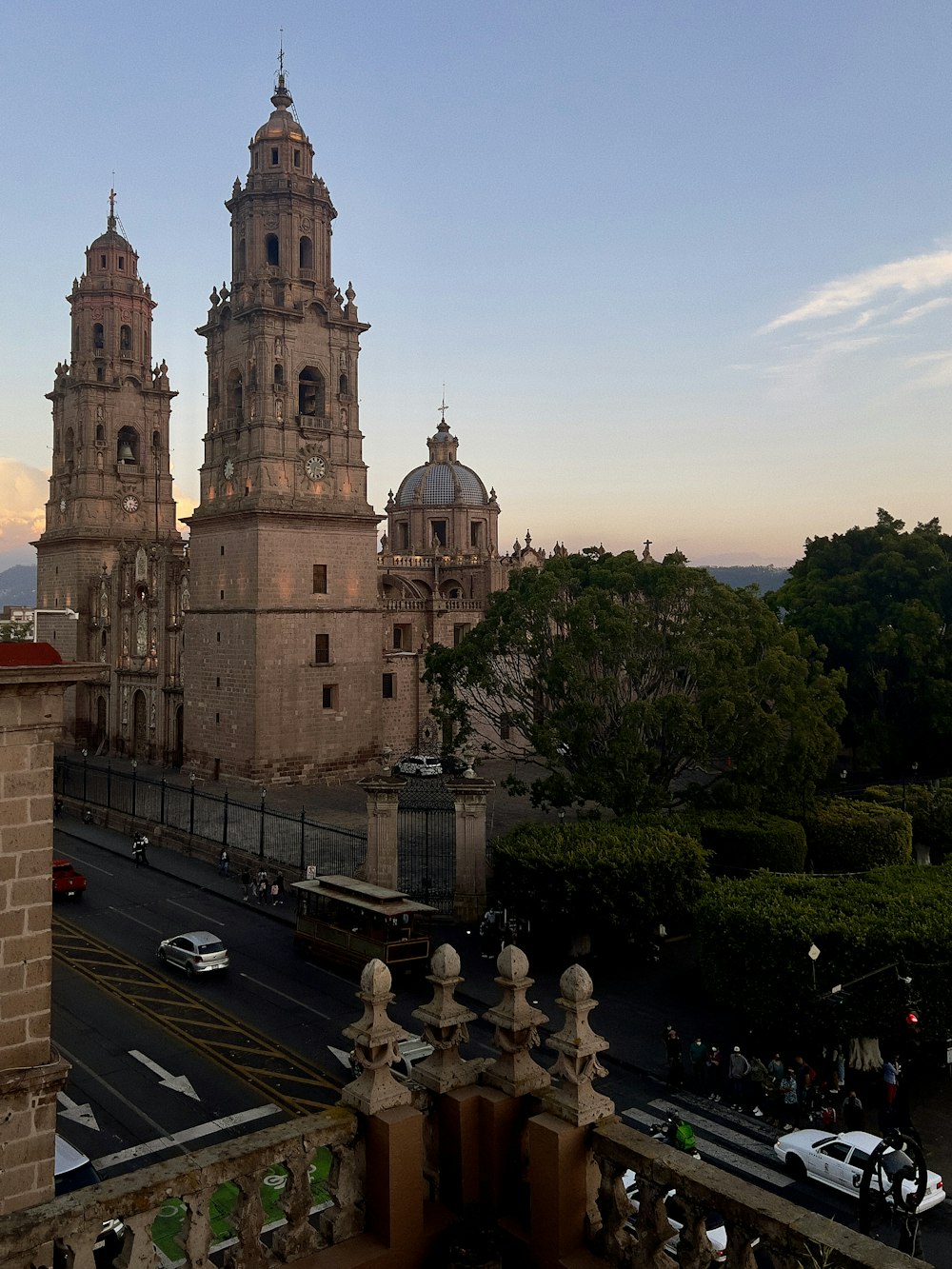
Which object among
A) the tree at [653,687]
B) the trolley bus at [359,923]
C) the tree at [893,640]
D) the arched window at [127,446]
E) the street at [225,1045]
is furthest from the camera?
the arched window at [127,446]

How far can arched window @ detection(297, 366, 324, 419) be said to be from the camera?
48.8 meters

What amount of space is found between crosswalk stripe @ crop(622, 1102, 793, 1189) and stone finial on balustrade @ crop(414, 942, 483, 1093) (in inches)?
408

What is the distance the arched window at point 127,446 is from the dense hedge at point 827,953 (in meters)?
50.3

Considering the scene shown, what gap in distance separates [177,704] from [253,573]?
1044cm

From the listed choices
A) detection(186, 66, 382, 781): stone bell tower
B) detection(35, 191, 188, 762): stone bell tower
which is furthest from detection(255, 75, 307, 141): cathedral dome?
detection(35, 191, 188, 762): stone bell tower

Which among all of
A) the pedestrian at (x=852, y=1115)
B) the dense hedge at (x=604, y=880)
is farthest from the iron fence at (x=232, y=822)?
the pedestrian at (x=852, y=1115)

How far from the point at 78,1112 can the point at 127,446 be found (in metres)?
50.8

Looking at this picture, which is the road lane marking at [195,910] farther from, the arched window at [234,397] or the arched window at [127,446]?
the arched window at [127,446]

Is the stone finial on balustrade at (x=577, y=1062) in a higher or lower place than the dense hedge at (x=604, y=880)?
higher

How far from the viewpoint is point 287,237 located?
48219 mm

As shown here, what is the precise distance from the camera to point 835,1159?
1559 centimetres

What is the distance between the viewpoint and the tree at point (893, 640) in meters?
44.1

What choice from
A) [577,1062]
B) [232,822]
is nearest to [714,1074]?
[577,1062]

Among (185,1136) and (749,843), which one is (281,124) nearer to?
(749,843)
